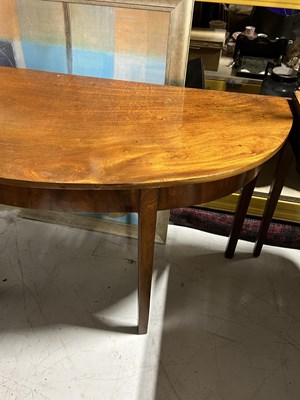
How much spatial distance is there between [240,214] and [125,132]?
0.61 meters

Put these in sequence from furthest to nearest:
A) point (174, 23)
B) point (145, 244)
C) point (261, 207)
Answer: point (261, 207) < point (174, 23) < point (145, 244)

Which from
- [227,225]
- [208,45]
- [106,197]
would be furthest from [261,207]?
[106,197]

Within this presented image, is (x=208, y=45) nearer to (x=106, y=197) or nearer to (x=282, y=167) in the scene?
(x=282, y=167)

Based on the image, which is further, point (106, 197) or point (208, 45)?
point (208, 45)

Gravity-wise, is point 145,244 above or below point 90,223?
above

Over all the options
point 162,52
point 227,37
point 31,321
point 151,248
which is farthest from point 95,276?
point 227,37

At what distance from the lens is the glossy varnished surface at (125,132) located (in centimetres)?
69

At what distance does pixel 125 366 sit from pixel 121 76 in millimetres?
882

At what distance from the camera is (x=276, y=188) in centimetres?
118

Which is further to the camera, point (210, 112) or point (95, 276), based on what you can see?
point (95, 276)

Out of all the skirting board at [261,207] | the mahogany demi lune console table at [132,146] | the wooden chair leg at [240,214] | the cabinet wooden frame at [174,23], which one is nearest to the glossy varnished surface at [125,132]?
the mahogany demi lune console table at [132,146]

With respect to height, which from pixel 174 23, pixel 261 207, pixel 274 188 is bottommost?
pixel 261 207

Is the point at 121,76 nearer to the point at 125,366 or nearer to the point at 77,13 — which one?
the point at 77,13

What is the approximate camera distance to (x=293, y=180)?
148 centimetres
